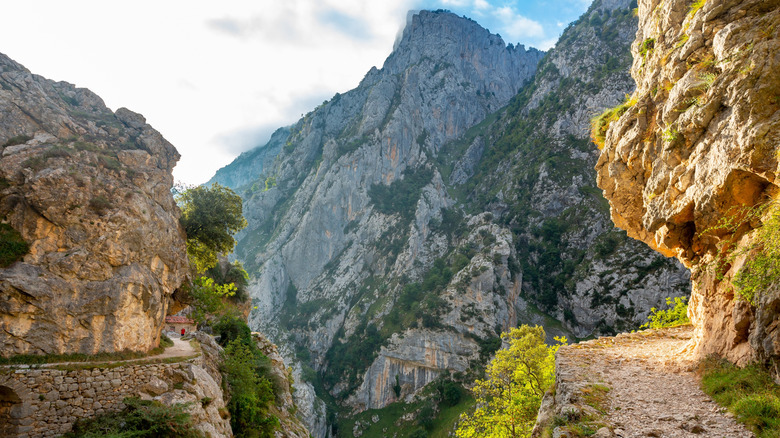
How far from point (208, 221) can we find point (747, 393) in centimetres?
2682

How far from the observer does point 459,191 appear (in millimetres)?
136625

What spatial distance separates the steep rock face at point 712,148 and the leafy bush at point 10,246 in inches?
837

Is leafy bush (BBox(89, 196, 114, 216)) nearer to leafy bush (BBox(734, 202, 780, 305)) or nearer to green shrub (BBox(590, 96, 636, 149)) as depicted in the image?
leafy bush (BBox(734, 202, 780, 305))

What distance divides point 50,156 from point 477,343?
76429 millimetres

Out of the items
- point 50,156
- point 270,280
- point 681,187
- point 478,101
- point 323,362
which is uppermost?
point 478,101

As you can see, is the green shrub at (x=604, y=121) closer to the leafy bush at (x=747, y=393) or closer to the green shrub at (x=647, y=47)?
the green shrub at (x=647, y=47)

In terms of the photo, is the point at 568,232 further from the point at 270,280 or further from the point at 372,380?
the point at 270,280

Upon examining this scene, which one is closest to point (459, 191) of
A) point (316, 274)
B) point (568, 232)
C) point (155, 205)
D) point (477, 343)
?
point (568, 232)

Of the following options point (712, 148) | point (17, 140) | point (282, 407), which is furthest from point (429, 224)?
point (712, 148)

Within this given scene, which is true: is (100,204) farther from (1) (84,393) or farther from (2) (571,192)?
(2) (571,192)

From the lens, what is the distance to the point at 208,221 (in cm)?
2438

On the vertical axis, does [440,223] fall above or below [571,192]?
below

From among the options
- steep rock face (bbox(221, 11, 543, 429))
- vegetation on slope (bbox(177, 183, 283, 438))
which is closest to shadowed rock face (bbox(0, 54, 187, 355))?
vegetation on slope (bbox(177, 183, 283, 438))

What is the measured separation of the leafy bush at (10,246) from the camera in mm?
11984
